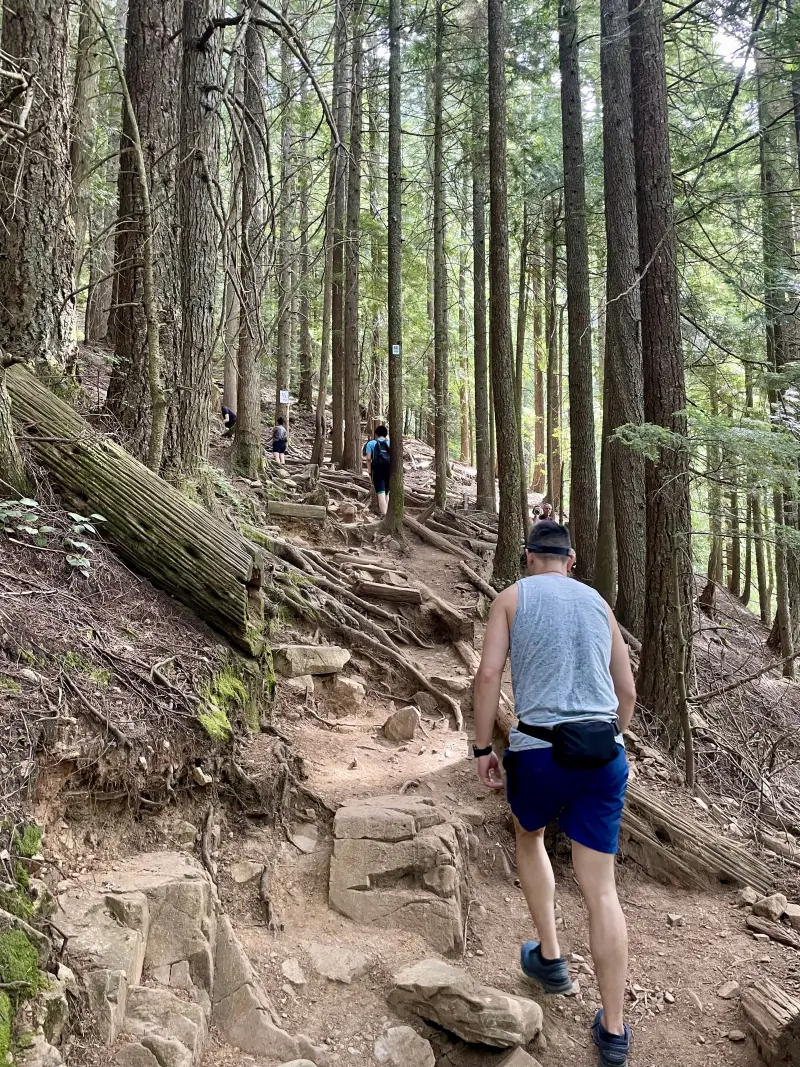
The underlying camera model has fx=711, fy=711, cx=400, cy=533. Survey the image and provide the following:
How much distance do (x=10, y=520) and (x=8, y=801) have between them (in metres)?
2.15

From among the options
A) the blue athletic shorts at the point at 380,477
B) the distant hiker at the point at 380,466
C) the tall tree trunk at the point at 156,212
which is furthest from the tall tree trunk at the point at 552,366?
the tall tree trunk at the point at 156,212

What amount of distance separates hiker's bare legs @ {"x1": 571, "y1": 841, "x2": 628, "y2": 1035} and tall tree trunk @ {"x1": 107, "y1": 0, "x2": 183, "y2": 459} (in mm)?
5213

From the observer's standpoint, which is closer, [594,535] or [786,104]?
[594,535]

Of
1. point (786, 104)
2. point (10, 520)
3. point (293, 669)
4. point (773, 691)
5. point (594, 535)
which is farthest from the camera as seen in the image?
point (786, 104)

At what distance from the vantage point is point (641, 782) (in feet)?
19.6

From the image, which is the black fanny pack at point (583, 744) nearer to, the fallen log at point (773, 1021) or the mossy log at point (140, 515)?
the fallen log at point (773, 1021)

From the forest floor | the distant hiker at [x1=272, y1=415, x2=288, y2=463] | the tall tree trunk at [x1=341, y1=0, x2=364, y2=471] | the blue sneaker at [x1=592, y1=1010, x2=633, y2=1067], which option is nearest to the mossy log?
the forest floor

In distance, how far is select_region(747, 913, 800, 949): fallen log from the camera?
415 cm

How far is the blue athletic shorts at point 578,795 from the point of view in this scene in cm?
310

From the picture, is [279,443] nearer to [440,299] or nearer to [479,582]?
[440,299]

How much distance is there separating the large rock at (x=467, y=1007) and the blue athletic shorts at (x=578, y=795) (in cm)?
82

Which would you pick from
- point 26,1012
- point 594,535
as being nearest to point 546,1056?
point 26,1012

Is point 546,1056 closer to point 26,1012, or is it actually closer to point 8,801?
point 26,1012

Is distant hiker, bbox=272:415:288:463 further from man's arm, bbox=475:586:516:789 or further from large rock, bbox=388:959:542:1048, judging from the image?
large rock, bbox=388:959:542:1048
